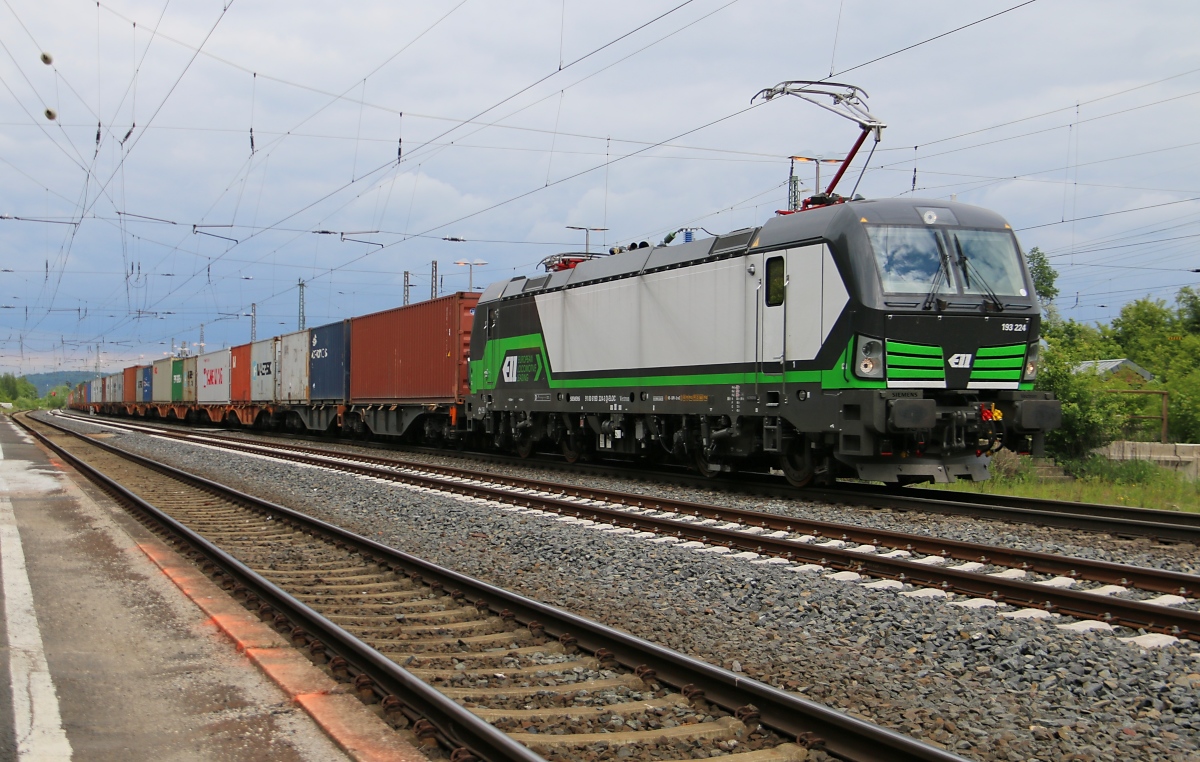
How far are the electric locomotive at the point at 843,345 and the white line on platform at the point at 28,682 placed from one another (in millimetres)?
8318

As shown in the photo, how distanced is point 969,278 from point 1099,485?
6.11 m

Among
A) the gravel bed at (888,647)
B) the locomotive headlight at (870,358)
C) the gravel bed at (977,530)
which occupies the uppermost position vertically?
the locomotive headlight at (870,358)

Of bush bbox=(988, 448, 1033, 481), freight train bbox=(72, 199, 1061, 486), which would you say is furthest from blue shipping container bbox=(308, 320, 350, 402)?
bush bbox=(988, 448, 1033, 481)

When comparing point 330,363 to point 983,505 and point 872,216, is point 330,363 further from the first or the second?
point 983,505

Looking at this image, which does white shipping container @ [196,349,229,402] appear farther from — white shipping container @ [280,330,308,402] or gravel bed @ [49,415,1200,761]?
gravel bed @ [49,415,1200,761]

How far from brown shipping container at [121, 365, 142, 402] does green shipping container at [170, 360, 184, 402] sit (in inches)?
467

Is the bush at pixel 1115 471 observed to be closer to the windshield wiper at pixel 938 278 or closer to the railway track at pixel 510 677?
the windshield wiper at pixel 938 278

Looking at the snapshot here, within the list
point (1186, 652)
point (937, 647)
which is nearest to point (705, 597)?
point (937, 647)

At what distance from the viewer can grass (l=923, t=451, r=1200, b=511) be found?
14.0m

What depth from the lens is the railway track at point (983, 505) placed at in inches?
380

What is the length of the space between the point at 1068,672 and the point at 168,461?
72.1ft

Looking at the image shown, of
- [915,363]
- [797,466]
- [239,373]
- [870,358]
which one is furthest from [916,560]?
[239,373]

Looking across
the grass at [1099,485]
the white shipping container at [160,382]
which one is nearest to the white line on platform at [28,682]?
the grass at [1099,485]

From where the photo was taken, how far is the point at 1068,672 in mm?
5230
